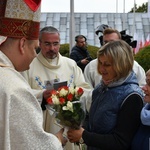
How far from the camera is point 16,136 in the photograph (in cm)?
194

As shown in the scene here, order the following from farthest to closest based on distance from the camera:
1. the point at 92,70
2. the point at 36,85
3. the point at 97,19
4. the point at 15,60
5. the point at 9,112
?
1. the point at 97,19
2. the point at 92,70
3. the point at 36,85
4. the point at 15,60
5. the point at 9,112

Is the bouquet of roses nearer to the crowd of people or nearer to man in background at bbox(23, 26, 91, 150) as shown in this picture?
the crowd of people

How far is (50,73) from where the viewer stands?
4.22m

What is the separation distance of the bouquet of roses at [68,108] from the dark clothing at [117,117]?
4.4 inches

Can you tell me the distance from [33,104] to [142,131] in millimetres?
960

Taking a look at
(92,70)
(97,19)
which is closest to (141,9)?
(97,19)

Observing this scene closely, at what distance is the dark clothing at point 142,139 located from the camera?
2.58 m

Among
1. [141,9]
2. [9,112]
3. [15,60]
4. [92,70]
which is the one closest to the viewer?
[9,112]

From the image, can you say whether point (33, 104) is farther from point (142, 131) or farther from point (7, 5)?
point (142, 131)

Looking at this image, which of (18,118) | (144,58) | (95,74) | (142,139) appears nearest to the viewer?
(18,118)

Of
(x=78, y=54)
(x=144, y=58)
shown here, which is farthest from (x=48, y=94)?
(x=144, y=58)

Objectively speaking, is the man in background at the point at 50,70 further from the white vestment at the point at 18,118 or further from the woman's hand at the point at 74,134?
the white vestment at the point at 18,118

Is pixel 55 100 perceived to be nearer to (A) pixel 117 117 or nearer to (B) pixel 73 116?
(B) pixel 73 116

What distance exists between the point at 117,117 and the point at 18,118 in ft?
3.07
